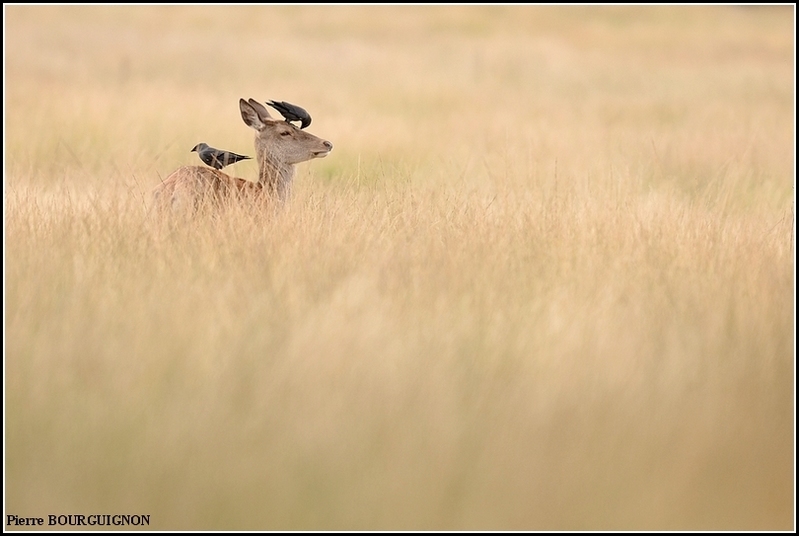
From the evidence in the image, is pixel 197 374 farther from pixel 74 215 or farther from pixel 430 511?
pixel 74 215

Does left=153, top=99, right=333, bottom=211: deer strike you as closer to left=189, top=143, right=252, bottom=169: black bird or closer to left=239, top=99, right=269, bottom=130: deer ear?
left=239, top=99, right=269, bottom=130: deer ear

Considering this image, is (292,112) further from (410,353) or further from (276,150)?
(410,353)

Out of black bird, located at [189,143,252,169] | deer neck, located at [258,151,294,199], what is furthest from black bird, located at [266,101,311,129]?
black bird, located at [189,143,252,169]

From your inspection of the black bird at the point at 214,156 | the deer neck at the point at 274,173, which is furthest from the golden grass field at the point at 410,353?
the black bird at the point at 214,156

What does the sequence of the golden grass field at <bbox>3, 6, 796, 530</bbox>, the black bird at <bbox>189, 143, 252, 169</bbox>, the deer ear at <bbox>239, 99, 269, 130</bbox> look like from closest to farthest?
the golden grass field at <bbox>3, 6, 796, 530</bbox> → the black bird at <bbox>189, 143, 252, 169</bbox> → the deer ear at <bbox>239, 99, 269, 130</bbox>

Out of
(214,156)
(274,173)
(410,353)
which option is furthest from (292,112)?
(410,353)

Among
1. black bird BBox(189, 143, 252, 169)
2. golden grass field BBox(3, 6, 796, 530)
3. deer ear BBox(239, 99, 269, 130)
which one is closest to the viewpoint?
golden grass field BBox(3, 6, 796, 530)

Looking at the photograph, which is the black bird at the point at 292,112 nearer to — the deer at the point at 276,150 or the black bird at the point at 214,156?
the deer at the point at 276,150

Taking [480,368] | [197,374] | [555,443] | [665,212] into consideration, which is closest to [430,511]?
[555,443]

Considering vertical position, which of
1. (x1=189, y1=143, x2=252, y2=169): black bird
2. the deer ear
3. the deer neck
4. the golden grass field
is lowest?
the golden grass field

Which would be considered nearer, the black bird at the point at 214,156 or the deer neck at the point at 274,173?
the black bird at the point at 214,156

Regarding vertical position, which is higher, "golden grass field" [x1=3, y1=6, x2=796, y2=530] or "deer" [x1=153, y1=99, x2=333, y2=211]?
"deer" [x1=153, y1=99, x2=333, y2=211]

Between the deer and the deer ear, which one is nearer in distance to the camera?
the deer

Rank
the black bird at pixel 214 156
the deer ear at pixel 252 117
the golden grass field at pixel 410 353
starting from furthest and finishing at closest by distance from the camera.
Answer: the deer ear at pixel 252 117 → the black bird at pixel 214 156 → the golden grass field at pixel 410 353
